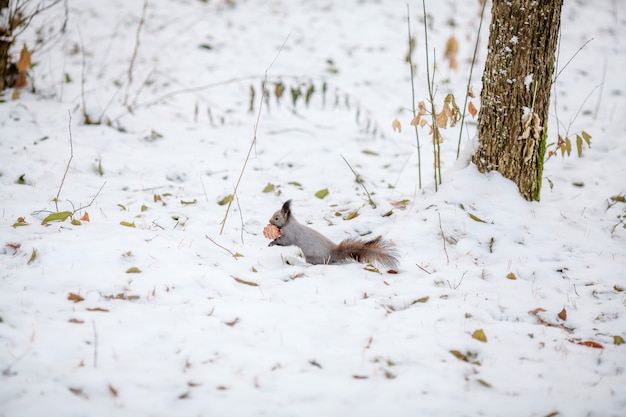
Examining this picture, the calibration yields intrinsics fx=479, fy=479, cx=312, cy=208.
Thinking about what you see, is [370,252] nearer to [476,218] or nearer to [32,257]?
[476,218]

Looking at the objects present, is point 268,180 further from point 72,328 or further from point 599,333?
point 599,333

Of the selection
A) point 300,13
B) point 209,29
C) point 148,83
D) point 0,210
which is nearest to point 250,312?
point 0,210

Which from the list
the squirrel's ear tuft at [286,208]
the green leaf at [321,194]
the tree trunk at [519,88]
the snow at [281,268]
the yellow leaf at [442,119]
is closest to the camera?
the snow at [281,268]

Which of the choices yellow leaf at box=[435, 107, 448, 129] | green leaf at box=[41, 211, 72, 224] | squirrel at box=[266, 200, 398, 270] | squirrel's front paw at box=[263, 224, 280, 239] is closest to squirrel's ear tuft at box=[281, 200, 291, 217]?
squirrel at box=[266, 200, 398, 270]

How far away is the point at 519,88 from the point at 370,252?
164 cm

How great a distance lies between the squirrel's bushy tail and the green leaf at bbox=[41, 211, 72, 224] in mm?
1783

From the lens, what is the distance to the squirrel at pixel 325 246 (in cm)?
288

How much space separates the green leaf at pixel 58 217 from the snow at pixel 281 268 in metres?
0.05

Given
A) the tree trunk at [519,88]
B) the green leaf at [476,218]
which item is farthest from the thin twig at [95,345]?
the tree trunk at [519,88]

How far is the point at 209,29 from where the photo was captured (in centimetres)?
823

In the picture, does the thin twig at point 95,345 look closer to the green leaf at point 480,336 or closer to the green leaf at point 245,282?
the green leaf at point 245,282

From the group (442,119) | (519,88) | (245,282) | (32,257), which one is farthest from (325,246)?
(519,88)

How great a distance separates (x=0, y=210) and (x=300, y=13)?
7.23m

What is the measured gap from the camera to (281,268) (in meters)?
3.03
